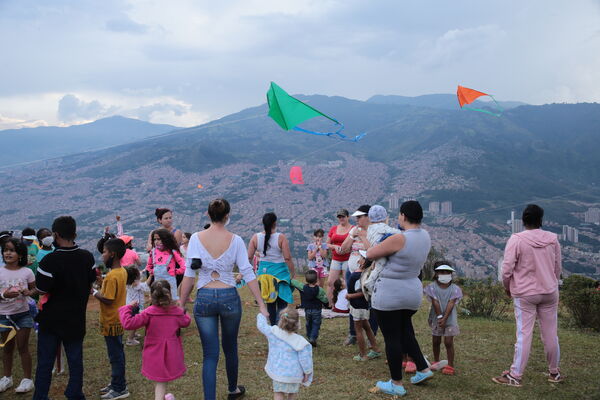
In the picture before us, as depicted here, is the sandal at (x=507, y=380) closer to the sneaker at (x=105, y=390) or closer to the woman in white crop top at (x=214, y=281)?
the woman in white crop top at (x=214, y=281)

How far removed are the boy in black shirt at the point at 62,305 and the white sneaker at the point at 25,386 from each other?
901 millimetres

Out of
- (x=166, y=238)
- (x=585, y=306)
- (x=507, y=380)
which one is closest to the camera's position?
(x=507, y=380)

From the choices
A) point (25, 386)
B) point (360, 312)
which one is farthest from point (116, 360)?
point (360, 312)

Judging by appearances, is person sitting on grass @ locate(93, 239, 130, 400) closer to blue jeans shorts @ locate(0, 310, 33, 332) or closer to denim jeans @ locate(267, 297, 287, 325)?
blue jeans shorts @ locate(0, 310, 33, 332)

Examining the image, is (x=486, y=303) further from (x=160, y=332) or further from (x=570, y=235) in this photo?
(x=570, y=235)

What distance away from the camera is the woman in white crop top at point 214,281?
12.6 feet

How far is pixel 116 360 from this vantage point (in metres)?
4.48

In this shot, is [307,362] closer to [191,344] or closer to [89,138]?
[191,344]

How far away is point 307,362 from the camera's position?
353 centimetres

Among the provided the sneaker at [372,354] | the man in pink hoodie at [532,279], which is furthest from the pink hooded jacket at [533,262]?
the sneaker at [372,354]

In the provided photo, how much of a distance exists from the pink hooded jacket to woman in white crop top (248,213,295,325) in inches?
104

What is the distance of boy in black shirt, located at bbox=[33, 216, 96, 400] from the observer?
3.83m

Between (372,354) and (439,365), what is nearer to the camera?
(439,365)

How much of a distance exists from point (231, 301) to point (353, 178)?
8041cm
